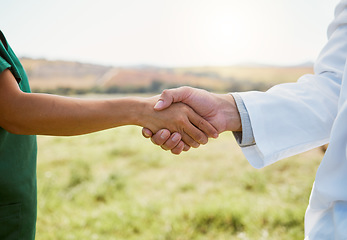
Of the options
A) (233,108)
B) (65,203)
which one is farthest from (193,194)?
(233,108)

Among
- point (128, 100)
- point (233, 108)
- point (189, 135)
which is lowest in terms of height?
point (189, 135)

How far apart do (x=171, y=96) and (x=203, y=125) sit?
198 mm

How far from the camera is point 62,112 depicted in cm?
115

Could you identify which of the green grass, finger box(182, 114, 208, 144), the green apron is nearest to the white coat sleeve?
finger box(182, 114, 208, 144)

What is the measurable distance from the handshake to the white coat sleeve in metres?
0.21

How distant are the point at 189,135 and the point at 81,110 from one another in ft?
2.00

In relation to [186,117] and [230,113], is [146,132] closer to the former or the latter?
[186,117]

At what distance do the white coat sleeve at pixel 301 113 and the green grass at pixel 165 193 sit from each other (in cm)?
134

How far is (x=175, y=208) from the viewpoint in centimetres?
277

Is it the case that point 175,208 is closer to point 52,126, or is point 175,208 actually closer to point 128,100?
point 128,100

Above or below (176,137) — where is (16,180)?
above

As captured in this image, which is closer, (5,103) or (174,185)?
(5,103)

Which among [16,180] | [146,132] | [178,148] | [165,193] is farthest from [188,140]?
[165,193]

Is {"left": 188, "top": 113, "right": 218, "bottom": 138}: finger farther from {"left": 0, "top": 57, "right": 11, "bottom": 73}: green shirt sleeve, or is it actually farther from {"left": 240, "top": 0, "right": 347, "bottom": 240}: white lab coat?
{"left": 0, "top": 57, "right": 11, "bottom": 73}: green shirt sleeve
